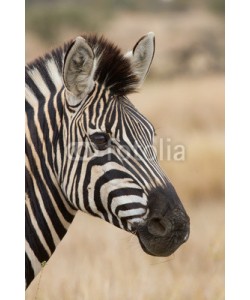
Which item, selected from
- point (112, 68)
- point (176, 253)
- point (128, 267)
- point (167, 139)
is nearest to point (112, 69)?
point (112, 68)

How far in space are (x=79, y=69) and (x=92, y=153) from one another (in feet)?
1.53

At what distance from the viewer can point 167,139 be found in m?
6.69

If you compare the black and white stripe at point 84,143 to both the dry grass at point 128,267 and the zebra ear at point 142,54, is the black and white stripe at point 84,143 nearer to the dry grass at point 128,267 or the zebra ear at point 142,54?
the zebra ear at point 142,54

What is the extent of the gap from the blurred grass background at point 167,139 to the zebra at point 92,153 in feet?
2.60

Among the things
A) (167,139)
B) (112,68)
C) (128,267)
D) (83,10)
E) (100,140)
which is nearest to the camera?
(100,140)

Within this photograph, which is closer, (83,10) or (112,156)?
(112,156)

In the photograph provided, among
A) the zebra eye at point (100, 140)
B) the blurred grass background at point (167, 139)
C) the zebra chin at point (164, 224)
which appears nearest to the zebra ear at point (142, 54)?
the zebra eye at point (100, 140)

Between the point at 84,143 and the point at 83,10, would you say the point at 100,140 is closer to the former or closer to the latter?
the point at 84,143

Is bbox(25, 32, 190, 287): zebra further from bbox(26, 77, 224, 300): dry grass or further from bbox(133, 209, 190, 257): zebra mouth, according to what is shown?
bbox(26, 77, 224, 300): dry grass

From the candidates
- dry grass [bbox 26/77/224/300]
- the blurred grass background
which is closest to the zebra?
dry grass [bbox 26/77/224/300]

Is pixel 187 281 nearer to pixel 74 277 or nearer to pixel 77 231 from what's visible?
pixel 74 277
